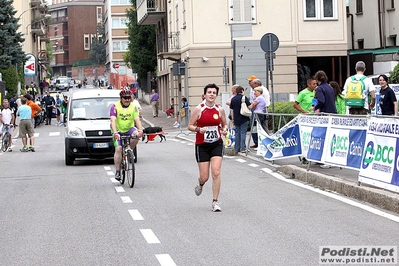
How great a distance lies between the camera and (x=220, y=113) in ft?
39.1

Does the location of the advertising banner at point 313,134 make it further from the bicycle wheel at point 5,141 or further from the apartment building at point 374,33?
the apartment building at point 374,33

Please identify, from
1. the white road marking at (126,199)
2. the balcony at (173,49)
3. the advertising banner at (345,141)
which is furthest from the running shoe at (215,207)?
the balcony at (173,49)

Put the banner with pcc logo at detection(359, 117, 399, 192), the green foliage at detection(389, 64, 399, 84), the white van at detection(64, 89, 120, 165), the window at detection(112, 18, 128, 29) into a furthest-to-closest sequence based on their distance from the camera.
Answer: the window at detection(112, 18, 128, 29)
the green foliage at detection(389, 64, 399, 84)
the white van at detection(64, 89, 120, 165)
the banner with pcc logo at detection(359, 117, 399, 192)

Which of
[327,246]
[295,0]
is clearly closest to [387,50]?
[295,0]

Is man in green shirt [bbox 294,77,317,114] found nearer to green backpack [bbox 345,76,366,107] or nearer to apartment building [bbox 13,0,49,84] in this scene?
green backpack [bbox 345,76,366,107]

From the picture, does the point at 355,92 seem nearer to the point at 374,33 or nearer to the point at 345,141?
the point at 345,141

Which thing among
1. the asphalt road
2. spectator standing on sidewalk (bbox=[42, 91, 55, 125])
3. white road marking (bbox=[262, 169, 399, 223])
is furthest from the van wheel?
spectator standing on sidewalk (bbox=[42, 91, 55, 125])

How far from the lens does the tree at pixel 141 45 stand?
6975 cm

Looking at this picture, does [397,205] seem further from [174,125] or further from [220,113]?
[174,125]

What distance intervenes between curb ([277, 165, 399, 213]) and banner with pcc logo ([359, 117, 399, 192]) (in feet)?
0.47

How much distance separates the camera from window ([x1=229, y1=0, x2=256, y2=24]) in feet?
137

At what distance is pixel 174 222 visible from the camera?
10.7 meters

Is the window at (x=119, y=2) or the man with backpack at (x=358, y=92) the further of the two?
the window at (x=119, y=2)

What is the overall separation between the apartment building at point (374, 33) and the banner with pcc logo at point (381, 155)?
29.7m
